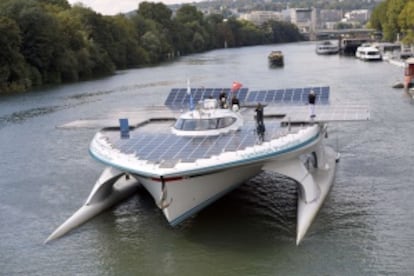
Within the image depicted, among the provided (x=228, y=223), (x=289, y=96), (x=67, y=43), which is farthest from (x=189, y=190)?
(x=67, y=43)

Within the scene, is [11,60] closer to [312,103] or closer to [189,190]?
[312,103]

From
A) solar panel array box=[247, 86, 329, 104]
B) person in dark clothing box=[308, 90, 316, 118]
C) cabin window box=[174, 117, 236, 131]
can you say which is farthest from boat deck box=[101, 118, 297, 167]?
solar panel array box=[247, 86, 329, 104]

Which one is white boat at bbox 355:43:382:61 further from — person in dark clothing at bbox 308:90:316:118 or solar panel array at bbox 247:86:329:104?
person in dark clothing at bbox 308:90:316:118

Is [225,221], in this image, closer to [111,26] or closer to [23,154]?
[23,154]

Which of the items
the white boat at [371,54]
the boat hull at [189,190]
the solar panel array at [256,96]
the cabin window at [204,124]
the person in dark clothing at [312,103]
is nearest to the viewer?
the boat hull at [189,190]

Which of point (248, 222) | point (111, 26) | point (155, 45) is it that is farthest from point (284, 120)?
point (155, 45)

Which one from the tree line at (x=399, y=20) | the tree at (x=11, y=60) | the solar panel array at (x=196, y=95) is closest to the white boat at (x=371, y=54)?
the tree line at (x=399, y=20)

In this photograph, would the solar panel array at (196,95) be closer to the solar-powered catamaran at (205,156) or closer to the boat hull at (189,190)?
the solar-powered catamaran at (205,156)
